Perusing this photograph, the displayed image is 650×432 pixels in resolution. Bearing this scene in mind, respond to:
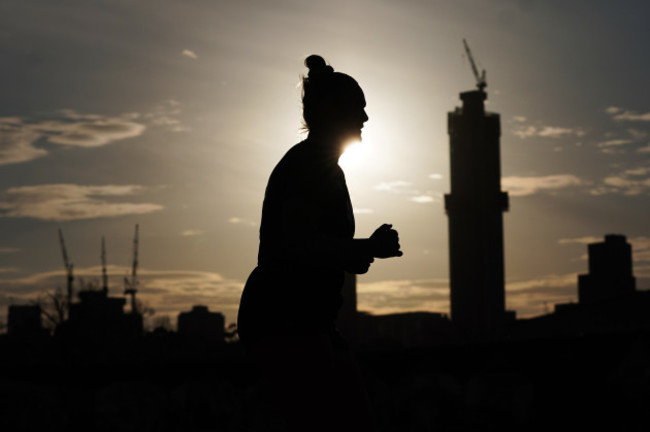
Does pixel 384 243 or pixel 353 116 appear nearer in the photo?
pixel 384 243

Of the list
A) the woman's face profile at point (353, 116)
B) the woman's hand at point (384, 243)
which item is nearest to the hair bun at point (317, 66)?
the woman's face profile at point (353, 116)

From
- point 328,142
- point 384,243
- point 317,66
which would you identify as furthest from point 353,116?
point 384,243

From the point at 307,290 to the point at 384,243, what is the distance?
421 millimetres

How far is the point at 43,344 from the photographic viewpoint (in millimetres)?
142125

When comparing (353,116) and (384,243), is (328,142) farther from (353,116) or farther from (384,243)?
(384,243)

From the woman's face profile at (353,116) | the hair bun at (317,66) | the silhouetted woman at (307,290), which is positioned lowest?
the silhouetted woman at (307,290)

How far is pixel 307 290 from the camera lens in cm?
400

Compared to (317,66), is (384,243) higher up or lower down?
lower down

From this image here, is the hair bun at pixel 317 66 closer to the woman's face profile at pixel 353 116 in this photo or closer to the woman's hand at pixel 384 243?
the woman's face profile at pixel 353 116

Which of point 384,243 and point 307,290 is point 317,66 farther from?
point 307,290

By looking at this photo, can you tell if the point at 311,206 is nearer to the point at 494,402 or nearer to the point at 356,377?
the point at 356,377

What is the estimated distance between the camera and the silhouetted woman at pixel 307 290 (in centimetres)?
391

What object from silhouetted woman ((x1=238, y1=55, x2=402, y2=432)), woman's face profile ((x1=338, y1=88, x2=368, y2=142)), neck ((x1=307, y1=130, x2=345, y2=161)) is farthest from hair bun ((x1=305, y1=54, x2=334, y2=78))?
silhouetted woman ((x1=238, y1=55, x2=402, y2=432))

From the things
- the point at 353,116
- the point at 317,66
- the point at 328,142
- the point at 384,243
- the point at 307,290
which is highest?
the point at 317,66
